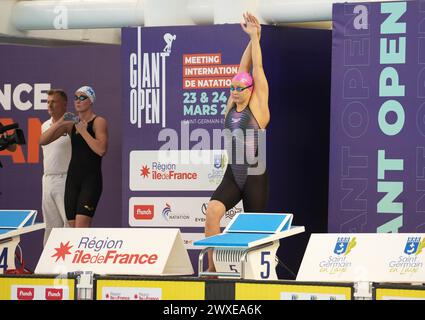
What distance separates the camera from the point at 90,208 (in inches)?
413

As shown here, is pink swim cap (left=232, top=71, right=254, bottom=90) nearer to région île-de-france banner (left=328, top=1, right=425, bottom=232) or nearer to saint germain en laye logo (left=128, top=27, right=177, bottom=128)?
région île-de-france banner (left=328, top=1, right=425, bottom=232)

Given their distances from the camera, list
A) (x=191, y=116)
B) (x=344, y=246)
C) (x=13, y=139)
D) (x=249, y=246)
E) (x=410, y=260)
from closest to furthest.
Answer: (x=410, y=260) → (x=344, y=246) → (x=249, y=246) → (x=191, y=116) → (x=13, y=139)

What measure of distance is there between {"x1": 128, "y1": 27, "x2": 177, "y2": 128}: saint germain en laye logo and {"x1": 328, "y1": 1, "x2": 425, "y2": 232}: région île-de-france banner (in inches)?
61.6

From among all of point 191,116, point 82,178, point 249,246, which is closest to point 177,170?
point 191,116

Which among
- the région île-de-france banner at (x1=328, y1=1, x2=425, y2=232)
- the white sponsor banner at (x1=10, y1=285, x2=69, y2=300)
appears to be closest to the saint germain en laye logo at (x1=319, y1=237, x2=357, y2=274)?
the white sponsor banner at (x1=10, y1=285, x2=69, y2=300)

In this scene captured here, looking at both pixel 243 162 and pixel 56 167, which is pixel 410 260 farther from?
pixel 56 167

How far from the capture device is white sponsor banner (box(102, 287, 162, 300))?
614cm

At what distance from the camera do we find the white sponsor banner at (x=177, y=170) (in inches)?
375

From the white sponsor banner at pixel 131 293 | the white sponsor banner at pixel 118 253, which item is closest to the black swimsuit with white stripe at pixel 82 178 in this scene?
the white sponsor banner at pixel 118 253

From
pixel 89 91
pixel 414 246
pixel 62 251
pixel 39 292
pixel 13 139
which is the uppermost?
pixel 89 91

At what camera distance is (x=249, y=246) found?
6.92 meters

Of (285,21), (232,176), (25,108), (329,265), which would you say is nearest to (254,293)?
(329,265)

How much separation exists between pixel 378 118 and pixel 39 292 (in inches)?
136
